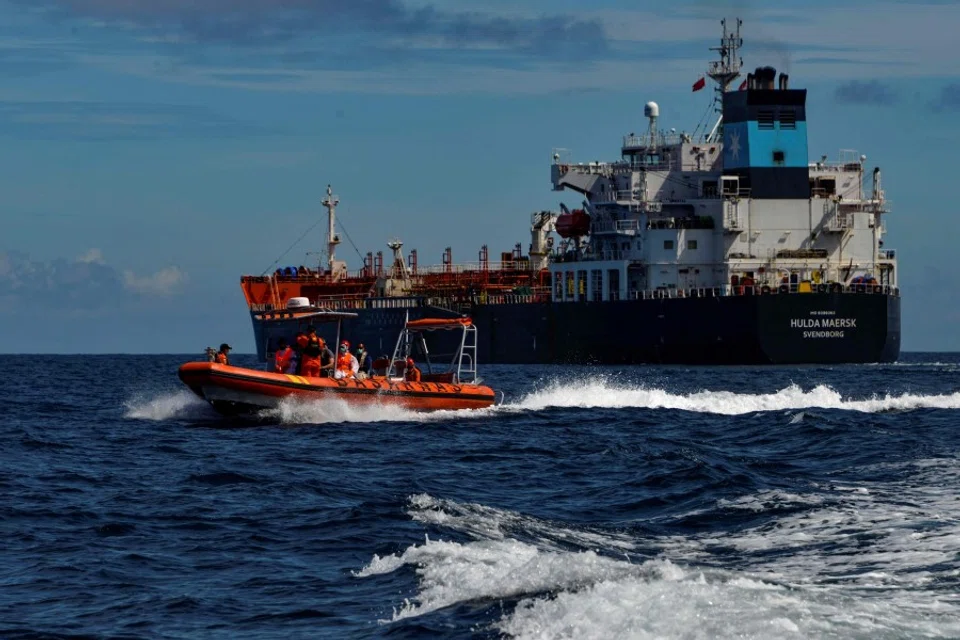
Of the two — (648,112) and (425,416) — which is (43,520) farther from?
(648,112)

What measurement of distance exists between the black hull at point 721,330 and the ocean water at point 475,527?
97.6 feet

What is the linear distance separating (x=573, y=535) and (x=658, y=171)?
58.0 m

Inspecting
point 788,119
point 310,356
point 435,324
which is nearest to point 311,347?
point 310,356

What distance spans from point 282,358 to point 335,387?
1.45 m

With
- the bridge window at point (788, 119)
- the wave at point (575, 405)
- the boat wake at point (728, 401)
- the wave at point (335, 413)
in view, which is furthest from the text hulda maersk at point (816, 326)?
the wave at point (335, 413)

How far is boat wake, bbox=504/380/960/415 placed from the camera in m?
38.7

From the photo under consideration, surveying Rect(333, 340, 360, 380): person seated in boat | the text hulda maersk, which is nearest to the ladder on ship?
Rect(333, 340, 360, 380): person seated in boat

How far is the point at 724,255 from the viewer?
2768 inches

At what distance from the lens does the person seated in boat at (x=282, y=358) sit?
32500 mm

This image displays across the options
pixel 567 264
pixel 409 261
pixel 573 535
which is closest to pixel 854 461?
pixel 573 535

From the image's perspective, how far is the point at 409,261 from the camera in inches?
4129

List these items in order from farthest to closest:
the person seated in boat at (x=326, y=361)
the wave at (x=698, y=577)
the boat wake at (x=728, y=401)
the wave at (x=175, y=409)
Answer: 1. the boat wake at (x=728, y=401)
2. the wave at (x=175, y=409)
3. the person seated in boat at (x=326, y=361)
4. the wave at (x=698, y=577)

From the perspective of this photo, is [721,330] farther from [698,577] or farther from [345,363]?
[698,577]

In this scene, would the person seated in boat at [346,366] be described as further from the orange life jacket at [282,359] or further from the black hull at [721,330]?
the black hull at [721,330]
